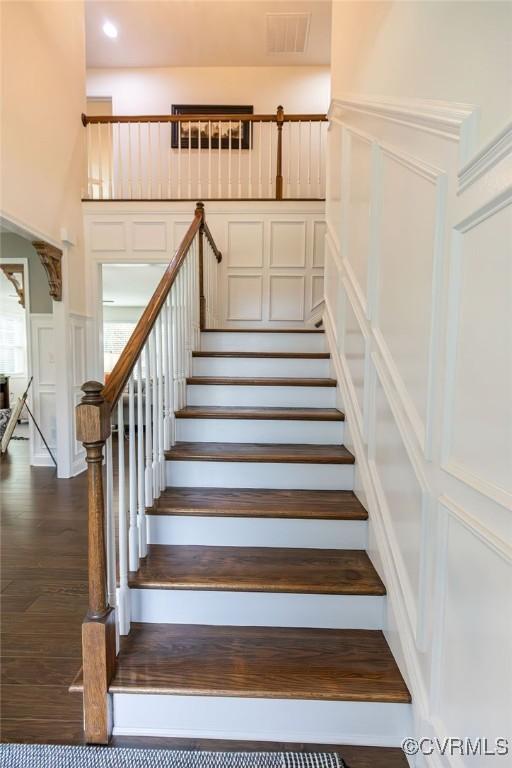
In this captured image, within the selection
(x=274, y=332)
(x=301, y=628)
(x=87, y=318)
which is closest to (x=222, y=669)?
(x=301, y=628)

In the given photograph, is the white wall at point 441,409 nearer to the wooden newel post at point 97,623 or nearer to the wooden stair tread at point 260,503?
the wooden stair tread at point 260,503

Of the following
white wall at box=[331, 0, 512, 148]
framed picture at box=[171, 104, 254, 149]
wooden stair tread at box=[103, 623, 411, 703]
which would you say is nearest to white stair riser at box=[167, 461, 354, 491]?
wooden stair tread at box=[103, 623, 411, 703]

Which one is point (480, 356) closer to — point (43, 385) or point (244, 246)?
point (244, 246)

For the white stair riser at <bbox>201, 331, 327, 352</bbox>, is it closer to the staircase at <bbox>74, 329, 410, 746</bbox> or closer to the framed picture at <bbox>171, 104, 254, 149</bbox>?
the staircase at <bbox>74, 329, 410, 746</bbox>

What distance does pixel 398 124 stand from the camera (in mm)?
1332

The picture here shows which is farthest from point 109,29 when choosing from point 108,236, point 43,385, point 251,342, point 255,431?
point 255,431

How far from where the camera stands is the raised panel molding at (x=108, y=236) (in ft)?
14.2

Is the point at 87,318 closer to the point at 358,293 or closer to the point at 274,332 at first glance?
the point at 274,332

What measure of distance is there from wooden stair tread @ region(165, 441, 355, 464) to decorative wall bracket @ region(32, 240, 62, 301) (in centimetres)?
256

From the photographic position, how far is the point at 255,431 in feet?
7.28

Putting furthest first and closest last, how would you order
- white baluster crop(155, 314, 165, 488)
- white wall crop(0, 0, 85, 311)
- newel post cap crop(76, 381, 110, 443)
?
white wall crop(0, 0, 85, 311)
white baluster crop(155, 314, 165, 488)
newel post cap crop(76, 381, 110, 443)

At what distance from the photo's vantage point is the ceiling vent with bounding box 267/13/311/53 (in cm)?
452

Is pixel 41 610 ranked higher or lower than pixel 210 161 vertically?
lower

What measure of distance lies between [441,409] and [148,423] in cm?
119
